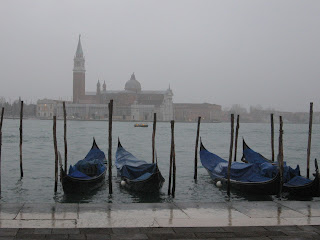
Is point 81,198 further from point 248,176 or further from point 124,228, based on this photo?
point 124,228

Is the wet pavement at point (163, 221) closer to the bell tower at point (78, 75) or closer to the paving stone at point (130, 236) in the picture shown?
the paving stone at point (130, 236)

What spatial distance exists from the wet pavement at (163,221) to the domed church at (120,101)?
68434mm

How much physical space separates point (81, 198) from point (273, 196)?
3.16 m

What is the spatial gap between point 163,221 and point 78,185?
336 cm

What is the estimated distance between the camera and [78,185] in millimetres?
6918

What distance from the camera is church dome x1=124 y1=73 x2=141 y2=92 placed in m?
79.7

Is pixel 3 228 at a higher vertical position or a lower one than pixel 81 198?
higher

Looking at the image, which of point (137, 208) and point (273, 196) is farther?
point (273, 196)

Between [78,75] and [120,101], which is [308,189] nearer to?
[78,75]

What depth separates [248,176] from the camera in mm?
7266

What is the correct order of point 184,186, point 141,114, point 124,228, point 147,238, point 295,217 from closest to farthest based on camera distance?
point 147,238 → point 124,228 → point 295,217 → point 184,186 → point 141,114

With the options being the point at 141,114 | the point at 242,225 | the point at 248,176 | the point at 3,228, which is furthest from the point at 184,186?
the point at 141,114

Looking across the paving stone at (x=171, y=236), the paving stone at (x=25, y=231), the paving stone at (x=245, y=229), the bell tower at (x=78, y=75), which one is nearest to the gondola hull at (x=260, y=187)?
the paving stone at (x=245, y=229)

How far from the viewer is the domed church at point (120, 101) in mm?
72938
